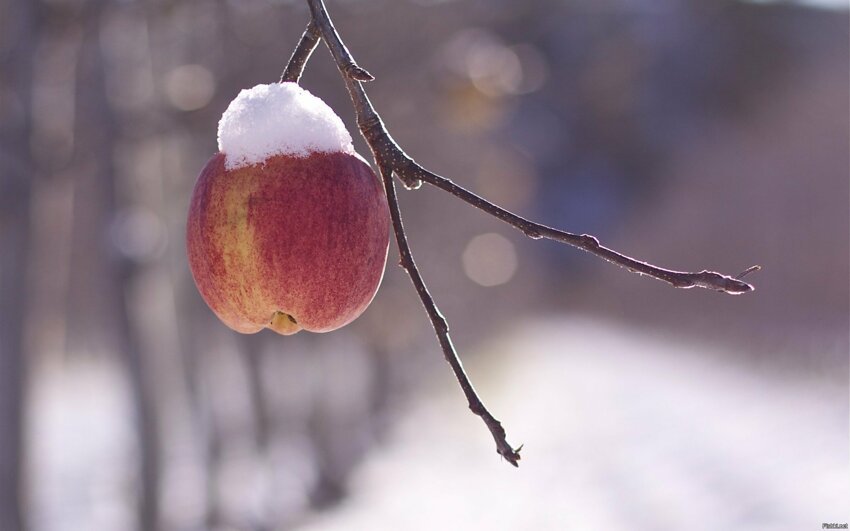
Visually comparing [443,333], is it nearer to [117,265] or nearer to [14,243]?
[14,243]

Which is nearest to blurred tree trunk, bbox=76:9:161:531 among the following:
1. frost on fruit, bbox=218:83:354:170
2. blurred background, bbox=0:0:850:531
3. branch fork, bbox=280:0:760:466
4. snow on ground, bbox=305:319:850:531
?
blurred background, bbox=0:0:850:531

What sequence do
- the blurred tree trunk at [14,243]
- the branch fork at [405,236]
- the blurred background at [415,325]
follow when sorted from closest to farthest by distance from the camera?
the branch fork at [405,236] → the blurred tree trunk at [14,243] → the blurred background at [415,325]

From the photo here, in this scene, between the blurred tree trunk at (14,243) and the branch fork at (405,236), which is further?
the blurred tree trunk at (14,243)

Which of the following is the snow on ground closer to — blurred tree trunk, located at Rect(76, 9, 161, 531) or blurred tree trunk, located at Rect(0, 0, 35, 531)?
blurred tree trunk, located at Rect(76, 9, 161, 531)

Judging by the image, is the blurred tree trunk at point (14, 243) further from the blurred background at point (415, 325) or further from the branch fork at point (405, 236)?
the branch fork at point (405, 236)

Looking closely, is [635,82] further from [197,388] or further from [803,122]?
[197,388]

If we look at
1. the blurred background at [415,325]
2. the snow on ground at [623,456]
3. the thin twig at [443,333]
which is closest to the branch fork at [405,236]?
the thin twig at [443,333]

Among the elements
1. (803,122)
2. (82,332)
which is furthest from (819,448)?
(803,122)
